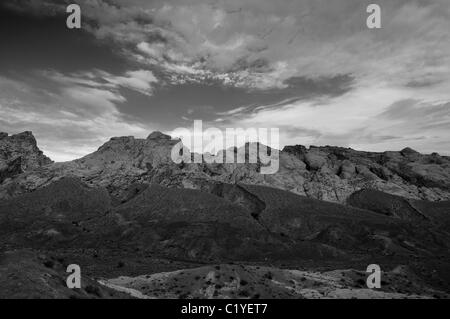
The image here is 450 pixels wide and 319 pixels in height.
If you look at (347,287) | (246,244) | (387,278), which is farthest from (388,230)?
(347,287)

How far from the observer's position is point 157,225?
17612 cm

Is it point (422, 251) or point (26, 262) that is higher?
point (26, 262)

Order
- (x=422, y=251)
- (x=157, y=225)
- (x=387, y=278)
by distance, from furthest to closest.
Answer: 1. (x=157, y=225)
2. (x=422, y=251)
3. (x=387, y=278)

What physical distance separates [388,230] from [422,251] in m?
18.8

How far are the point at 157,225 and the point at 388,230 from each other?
9091cm

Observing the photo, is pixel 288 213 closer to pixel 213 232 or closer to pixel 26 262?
pixel 213 232
